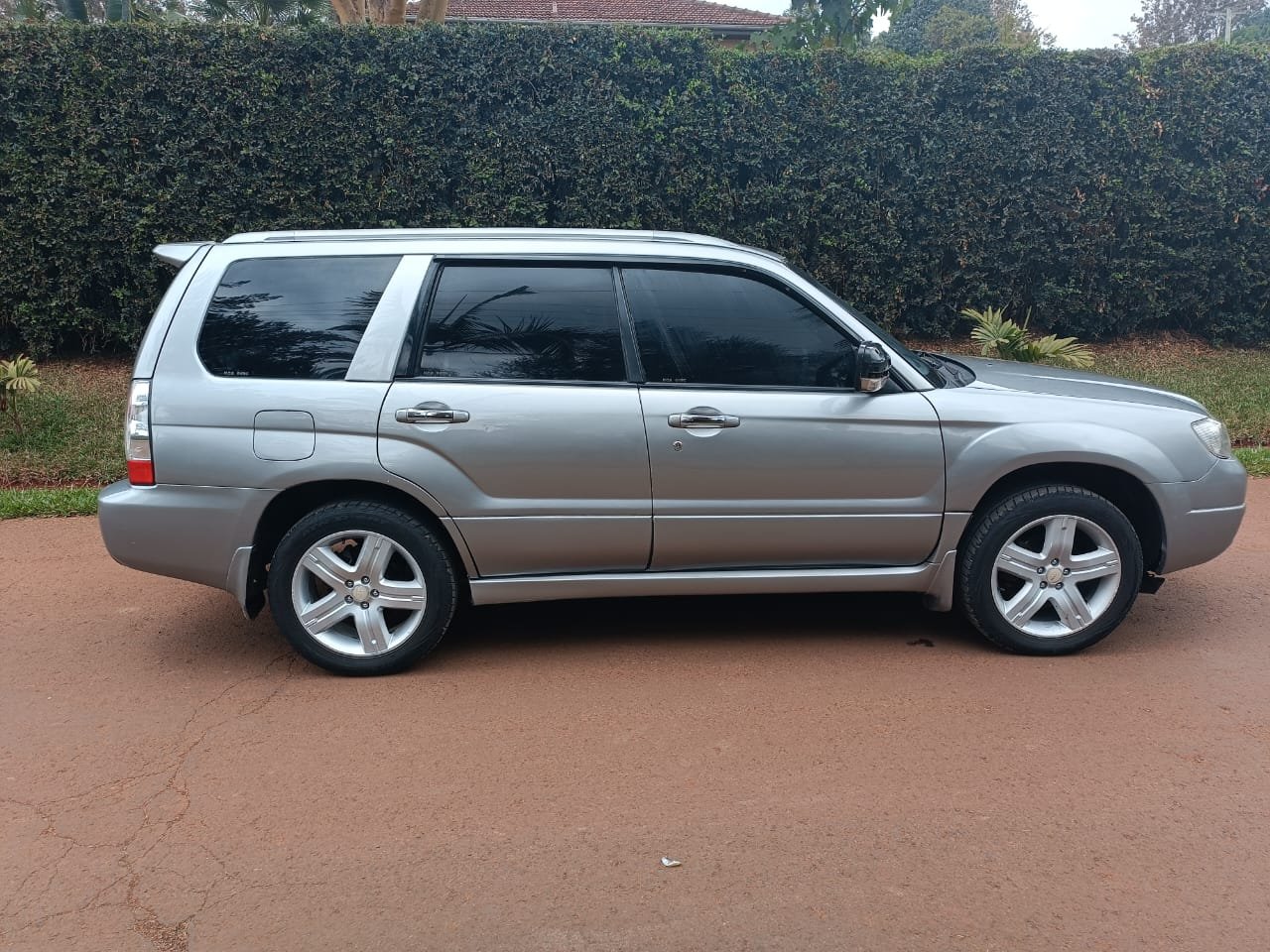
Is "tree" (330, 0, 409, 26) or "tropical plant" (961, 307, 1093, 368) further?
"tree" (330, 0, 409, 26)

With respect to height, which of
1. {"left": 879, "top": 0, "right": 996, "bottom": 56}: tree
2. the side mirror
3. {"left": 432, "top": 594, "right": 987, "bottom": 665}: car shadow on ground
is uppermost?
{"left": 879, "top": 0, "right": 996, "bottom": 56}: tree

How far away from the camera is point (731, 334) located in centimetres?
486

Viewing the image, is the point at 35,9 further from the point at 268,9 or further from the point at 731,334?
the point at 731,334

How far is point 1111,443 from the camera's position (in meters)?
4.81

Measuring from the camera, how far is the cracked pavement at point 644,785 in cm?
308

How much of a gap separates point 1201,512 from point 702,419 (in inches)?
88.9

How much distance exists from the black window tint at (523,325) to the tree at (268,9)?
10.9m

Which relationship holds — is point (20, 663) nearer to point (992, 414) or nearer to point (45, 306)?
point (992, 414)

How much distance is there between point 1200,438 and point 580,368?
9.11 feet

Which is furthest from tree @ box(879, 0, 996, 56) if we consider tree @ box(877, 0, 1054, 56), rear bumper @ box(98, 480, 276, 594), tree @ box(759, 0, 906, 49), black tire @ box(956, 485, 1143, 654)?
rear bumper @ box(98, 480, 276, 594)

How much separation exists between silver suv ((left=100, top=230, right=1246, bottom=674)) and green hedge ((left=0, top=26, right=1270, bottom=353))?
19.8ft

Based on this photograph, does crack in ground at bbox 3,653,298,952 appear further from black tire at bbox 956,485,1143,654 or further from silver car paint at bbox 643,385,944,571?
black tire at bbox 956,485,1143,654

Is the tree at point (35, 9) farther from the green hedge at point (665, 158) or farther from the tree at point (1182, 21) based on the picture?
the tree at point (1182, 21)

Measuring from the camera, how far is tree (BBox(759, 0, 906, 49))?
559 inches
